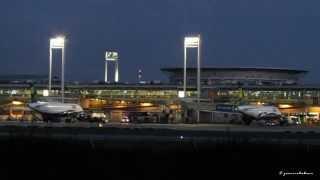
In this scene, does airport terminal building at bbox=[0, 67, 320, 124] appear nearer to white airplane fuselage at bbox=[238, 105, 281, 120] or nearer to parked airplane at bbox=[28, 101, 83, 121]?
parked airplane at bbox=[28, 101, 83, 121]

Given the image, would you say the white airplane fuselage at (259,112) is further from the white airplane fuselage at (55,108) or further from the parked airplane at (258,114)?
the white airplane fuselage at (55,108)

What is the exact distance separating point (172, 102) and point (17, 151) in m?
122

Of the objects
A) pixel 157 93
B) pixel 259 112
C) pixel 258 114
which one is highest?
pixel 157 93

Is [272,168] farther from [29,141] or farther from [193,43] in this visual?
[193,43]

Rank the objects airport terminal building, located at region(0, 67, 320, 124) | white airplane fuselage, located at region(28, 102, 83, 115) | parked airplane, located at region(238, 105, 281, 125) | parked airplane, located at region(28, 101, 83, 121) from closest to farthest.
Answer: parked airplane, located at region(238, 105, 281, 125) < parked airplane, located at region(28, 101, 83, 121) < white airplane fuselage, located at region(28, 102, 83, 115) < airport terminal building, located at region(0, 67, 320, 124)

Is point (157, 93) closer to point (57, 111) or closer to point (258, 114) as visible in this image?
point (57, 111)

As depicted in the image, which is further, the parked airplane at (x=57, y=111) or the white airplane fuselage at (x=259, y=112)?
the parked airplane at (x=57, y=111)

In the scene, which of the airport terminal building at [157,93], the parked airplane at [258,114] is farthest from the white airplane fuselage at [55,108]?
the airport terminal building at [157,93]

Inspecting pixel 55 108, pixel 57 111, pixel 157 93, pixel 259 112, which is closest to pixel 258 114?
pixel 259 112

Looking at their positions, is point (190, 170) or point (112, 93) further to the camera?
point (112, 93)

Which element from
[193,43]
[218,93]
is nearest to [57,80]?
[218,93]

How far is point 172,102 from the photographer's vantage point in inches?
5856

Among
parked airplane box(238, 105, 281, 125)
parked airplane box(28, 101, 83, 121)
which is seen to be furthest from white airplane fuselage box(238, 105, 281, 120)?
parked airplane box(28, 101, 83, 121)

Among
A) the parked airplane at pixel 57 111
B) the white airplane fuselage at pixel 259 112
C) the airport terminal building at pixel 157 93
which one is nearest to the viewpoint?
the white airplane fuselage at pixel 259 112
